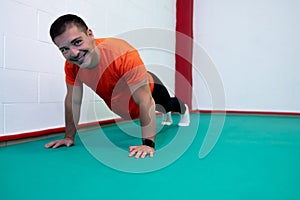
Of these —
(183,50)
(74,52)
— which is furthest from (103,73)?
(183,50)

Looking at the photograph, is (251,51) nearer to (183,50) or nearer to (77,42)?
(183,50)

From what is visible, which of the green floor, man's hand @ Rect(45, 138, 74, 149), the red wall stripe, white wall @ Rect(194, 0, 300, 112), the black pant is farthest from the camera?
the red wall stripe

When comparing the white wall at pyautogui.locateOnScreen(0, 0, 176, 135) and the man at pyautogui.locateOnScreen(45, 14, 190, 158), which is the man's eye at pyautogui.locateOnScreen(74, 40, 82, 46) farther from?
the white wall at pyautogui.locateOnScreen(0, 0, 176, 135)

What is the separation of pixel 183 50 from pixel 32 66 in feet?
7.33

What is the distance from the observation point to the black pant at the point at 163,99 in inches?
62.2

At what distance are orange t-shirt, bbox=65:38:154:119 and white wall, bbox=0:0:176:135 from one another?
0.87 ft

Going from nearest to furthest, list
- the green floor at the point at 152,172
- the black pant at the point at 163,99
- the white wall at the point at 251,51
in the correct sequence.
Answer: the green floor at the point at 152,172 → the black pant at the point at 163,99 → the white wall at the point at 251,51

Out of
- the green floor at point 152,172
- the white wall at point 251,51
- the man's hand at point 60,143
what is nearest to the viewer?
the green floor at point 152,172

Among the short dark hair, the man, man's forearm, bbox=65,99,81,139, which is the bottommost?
man's forearm, bbox=65,99,81,139

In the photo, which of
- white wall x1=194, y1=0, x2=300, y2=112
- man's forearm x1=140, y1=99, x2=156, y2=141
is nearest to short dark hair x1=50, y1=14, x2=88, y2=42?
man's forearm x1=140, y1=99, x2=156, y2=141

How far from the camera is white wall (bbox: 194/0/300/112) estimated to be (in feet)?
10.1

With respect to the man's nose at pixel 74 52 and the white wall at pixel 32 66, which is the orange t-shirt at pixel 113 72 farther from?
the white wall at pixel 32 66

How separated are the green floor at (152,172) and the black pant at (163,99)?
0.35m

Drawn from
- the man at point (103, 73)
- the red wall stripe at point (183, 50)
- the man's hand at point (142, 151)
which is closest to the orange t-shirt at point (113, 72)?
the man at point (103, 73)
